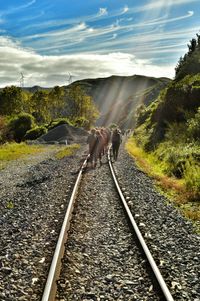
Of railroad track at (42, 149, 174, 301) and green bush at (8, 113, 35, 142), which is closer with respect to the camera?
railroad track at (42, 149, 174, 301)

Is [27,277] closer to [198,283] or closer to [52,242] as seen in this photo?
[52,242]

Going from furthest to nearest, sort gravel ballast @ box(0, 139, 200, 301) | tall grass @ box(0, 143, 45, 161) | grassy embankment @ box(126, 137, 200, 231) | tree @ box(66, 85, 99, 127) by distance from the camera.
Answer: tree @ box(66, 85, 99, 127) → tall grass @ box(0, 143, 45, 161) → grassy embankment @ box(126, 137, 200, 231) → gravel ballast @ box(0, 139, 200, 301)

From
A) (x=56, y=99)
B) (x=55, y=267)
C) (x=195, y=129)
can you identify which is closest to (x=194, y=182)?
(x=55, y=267)

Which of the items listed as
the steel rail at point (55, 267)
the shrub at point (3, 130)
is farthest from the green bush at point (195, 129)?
the shrub at point (3, 130)

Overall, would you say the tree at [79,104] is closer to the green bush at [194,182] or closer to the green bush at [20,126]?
the green bush at [20,126]

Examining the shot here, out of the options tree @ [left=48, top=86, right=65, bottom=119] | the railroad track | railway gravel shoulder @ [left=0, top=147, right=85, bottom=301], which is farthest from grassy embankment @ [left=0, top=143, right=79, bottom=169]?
tree @ [left=48, top=86, right=65, bottom=119]

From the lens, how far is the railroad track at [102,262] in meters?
6.03

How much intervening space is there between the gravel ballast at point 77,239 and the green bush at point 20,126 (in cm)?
5501

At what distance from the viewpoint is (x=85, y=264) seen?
23.7ft

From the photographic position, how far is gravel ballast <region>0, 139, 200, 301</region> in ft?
20.8

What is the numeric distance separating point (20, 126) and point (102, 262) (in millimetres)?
65968

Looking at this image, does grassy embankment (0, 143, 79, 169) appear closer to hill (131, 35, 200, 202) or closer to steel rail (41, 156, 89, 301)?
hill (131, 35, 200, 202)

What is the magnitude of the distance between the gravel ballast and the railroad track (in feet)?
0.14

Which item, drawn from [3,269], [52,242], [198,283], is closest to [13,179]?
[52,242]
